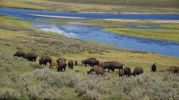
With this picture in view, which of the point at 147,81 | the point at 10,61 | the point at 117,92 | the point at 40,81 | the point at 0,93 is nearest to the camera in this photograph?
the point at 0,93

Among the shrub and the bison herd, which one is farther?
the bison herd

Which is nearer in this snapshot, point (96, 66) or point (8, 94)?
point (8, 94)

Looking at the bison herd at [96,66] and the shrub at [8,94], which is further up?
the bison herd at [96,66]

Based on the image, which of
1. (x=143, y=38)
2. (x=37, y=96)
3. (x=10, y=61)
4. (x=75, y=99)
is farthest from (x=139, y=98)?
(x=143, y=38)

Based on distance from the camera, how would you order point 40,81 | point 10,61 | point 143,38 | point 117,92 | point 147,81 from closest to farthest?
point 117,92, point 40,81, point 147,81, point 10,61, point 143,38

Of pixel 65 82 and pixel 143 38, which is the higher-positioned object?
pixel 143 38

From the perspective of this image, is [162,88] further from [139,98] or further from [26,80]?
[26,80]

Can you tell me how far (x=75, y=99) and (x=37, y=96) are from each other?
1405 millimetres

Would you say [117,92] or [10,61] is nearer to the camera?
[117,92]

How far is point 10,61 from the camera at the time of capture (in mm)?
21359

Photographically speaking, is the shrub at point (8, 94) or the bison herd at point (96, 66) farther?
the bison herd at point (96, 66)

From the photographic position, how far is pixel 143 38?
2680 inches

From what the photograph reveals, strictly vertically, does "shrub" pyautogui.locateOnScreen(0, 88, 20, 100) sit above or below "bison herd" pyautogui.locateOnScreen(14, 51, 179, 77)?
below

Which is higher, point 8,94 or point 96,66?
point 96,66
